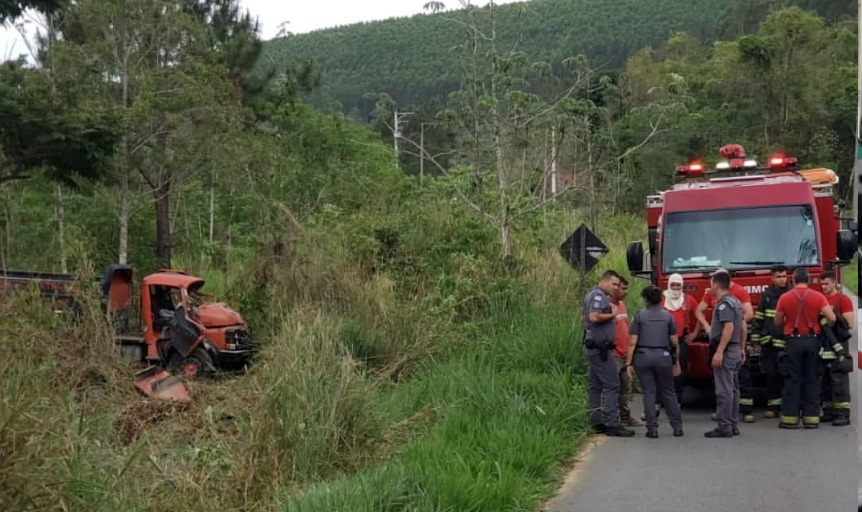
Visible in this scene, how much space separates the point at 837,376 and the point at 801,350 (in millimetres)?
720

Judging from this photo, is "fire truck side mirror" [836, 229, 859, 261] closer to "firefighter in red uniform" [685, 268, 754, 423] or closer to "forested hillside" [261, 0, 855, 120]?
"firefighter in red uniform" [685, 268, 754, 423]

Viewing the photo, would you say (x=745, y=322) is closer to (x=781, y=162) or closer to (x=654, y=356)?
(x=654, y=356)

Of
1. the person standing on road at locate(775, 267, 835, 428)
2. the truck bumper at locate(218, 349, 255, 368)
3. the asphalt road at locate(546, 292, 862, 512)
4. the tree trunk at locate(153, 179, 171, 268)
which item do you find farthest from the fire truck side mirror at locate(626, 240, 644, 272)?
the tree trunk at locate(153, 179, 171, 268)

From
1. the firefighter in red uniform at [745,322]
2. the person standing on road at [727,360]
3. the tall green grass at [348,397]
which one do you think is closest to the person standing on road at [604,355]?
the tall green grass at [348,397]

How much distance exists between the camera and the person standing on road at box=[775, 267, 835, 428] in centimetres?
1157

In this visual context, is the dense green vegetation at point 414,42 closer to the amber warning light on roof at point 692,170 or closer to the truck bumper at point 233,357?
the truck bumper at point 233,357

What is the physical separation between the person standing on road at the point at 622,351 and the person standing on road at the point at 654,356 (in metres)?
0.59

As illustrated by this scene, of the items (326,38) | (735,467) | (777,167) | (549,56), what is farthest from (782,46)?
(326,38)

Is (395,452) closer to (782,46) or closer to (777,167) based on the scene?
(777,167)

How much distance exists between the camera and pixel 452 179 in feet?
66.7

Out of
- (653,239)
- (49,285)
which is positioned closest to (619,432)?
(653,239)

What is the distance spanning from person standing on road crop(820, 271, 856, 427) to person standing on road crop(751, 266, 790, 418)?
1.67 ft

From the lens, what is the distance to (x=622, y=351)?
40.3 feet

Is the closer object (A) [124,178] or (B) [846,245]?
(B) [846,245]
